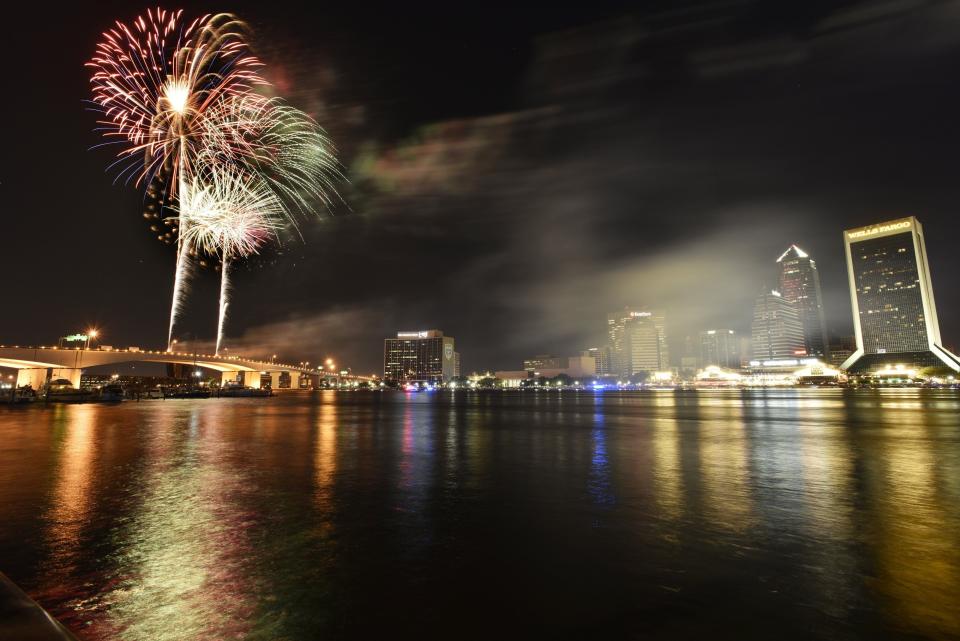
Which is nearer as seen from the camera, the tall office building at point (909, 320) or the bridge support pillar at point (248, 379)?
the bridge support pillar at point (248, 379)

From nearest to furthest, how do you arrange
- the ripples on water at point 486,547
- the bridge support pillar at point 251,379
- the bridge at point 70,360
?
the ripples on water at point 486,547
the bridge at point 70,360
the bridge support pillar at point 251,379

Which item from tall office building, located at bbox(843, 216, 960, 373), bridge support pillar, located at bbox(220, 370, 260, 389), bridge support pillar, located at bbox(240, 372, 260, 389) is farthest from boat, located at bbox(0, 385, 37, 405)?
tall office building, located at bbox(843, 216, 960, 373)

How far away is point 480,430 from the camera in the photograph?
29.2m

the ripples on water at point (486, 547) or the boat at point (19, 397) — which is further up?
the boat at point (19, 397)

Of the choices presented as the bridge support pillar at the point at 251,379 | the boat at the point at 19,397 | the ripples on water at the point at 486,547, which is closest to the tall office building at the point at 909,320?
the bridge support pillar at the point at 251,379

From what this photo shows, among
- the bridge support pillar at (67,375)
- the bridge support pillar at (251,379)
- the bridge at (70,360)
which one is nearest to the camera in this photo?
the bridge at (70,360)

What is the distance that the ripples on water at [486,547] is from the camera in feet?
16.9

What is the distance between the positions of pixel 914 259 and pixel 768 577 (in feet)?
855

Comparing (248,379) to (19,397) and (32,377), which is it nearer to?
(32,377)

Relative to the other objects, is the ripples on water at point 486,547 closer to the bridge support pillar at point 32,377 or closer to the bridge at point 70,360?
the bridge at point 70,360

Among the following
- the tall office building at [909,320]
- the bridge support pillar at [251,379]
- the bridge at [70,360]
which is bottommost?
the bridge support pillar at [251,379]

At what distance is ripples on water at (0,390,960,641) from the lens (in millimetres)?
5160

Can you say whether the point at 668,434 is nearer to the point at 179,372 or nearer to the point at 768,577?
the point at 768,577

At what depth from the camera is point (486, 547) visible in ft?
25.0
